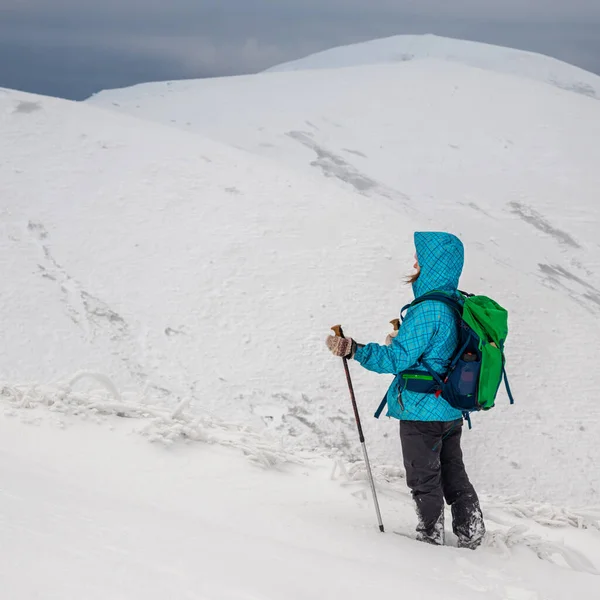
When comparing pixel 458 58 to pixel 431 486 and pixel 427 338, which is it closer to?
pixel 427 338

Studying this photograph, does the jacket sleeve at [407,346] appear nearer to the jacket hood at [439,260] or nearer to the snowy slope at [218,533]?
the jacket hood at [439,260]

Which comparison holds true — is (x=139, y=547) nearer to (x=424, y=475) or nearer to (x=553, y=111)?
(x=424, y=475)

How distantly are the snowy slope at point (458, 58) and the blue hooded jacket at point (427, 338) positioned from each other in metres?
31.1

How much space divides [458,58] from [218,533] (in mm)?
41917

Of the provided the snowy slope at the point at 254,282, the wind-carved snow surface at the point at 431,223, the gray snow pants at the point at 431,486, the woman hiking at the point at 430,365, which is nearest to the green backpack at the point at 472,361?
the woman hiking at the point at 430,365

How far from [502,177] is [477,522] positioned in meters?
13.1

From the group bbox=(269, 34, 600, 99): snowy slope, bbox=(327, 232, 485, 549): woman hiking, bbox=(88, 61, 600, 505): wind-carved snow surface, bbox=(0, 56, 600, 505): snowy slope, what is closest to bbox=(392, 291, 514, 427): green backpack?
bbox=(327, 232, 485, 549): woman hiking

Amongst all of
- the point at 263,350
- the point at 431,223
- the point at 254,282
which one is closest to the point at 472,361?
the point at 263,350

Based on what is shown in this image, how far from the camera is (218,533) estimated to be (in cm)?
260

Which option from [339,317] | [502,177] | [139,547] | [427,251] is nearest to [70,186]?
[339,317]

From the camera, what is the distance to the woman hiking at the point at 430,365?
10.7 feet

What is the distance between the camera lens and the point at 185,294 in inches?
301

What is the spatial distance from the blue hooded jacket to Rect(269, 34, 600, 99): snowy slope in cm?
3112

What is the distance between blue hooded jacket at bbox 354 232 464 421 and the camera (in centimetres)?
324
